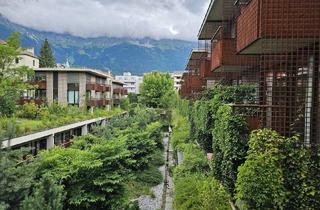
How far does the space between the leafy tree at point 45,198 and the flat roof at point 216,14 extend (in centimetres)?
998

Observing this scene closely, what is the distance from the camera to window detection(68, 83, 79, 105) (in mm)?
51750

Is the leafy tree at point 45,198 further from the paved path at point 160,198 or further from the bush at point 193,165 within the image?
the paved path at point 160,198

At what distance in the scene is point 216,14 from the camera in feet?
62.5

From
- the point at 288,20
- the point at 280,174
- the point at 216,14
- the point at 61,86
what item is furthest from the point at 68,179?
the point at 61,86

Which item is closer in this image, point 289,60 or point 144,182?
point 289,60

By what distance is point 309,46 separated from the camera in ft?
27.7

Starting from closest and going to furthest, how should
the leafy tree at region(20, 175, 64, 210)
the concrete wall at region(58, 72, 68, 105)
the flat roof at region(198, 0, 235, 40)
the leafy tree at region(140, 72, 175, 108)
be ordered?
the leafy tree at region(20, 175, 64, 210) → the flat roof at region(198, 0, 235, 40) → the concrete wall at region(58, 72, 68, 105) → the leafy tree at region(140, 72, 175, 108)

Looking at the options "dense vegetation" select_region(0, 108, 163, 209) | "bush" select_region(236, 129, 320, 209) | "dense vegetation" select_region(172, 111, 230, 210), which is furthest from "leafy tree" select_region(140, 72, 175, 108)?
"bush" select_region(236, 129, 320, 209)

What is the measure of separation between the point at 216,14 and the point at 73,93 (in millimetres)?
36350

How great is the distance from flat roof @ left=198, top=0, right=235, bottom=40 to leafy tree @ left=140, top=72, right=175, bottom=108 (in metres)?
55.0

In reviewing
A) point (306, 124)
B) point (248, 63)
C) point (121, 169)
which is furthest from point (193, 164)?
point (306, 124)

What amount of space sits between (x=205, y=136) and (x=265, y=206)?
10.3 metres

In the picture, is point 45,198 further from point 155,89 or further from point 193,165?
point 155,89

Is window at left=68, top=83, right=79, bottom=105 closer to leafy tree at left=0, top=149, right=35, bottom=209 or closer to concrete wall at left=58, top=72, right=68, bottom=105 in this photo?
concrete wall at left=58, top=72, right=68, bottom=105
